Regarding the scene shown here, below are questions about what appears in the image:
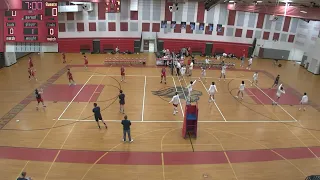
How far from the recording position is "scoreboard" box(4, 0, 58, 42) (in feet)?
40.2

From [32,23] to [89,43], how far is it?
19517 millimetres

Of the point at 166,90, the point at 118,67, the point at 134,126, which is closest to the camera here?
the point at 134,126

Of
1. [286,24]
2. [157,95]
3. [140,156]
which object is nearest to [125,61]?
[157,95]

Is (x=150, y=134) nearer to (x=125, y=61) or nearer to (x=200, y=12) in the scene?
(x=125, y=61)

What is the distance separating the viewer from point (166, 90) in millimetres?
19641

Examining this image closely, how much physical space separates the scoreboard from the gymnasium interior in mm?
53

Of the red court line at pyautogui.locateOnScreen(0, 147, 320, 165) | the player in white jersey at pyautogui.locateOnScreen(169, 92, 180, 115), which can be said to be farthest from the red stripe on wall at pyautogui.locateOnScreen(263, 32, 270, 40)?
the red court line at pyautogui.locateOnScreen(0, 147, 320, 165)

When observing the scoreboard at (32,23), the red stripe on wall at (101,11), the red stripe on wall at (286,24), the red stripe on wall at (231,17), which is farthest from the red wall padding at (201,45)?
the scoreboard at (32,23)

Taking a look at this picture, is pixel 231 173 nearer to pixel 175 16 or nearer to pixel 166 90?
pixel 166 90

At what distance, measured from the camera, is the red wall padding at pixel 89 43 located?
31484mm

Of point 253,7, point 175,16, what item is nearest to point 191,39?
point 175,16

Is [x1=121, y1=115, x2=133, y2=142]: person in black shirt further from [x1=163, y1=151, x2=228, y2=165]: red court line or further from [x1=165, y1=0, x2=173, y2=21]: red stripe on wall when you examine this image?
[x1=165, y1=0, x2=173, y2=21]: red stripe on wall

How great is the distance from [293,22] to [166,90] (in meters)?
22.8

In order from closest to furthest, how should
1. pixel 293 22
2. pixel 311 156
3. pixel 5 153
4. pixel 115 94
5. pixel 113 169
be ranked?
1. pixel 113 169
2. pixel 5 153
3. pixel 311 156
4. pixel 115 94
5. pixel 293 22
